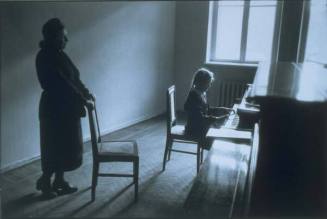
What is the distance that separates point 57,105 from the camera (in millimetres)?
2646

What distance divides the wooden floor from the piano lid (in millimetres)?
688

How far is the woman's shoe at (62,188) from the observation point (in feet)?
9.40

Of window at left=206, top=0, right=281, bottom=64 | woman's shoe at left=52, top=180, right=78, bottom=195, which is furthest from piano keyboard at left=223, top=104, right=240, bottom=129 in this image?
window at left=206, top=0, right=281, bottom=64

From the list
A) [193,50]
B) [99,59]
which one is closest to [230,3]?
[193,50]

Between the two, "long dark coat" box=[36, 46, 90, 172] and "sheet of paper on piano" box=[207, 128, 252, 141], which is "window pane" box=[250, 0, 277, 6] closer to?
"sheet of paper on piano" box=[207, 128, 252, 141]

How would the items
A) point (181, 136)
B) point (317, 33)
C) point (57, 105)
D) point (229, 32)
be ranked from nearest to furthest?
1. point (317, 33)
2. point (57, 105)
3. point (181, 136)
4. point (229, 32)

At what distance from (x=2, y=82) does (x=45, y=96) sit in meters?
0.70

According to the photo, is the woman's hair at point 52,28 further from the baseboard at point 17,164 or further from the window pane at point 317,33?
the window pane at point 317,33

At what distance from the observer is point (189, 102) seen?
3.11m

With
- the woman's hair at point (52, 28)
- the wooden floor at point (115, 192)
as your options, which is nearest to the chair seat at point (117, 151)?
the wooden floor at point (115, 192)

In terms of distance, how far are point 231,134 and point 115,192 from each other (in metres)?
1.09

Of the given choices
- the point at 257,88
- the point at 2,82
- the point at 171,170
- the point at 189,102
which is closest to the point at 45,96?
the point at 2,82

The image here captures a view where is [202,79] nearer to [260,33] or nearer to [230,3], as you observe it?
[260,33]

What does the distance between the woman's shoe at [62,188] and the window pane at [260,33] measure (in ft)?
12.3
